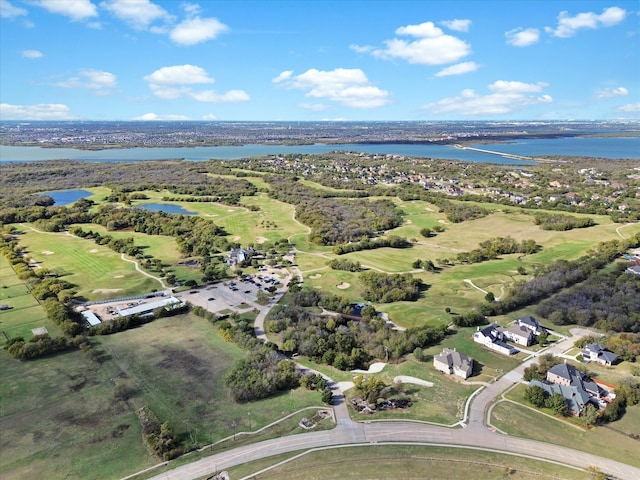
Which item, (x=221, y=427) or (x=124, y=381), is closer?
(x=221, y=427)

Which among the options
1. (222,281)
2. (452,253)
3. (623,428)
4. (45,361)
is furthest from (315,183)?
(623,428)

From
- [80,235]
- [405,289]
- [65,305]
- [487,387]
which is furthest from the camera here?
[80,235]

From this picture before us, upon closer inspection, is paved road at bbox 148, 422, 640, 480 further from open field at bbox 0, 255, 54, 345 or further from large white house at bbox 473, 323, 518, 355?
open field at bbox 0, 255, 54, 345

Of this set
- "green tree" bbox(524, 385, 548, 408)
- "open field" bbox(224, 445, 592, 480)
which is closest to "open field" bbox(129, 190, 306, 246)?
"open field" bbox(224, 445, 592, 480)

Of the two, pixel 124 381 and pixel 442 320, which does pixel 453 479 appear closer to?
pixel 442 320

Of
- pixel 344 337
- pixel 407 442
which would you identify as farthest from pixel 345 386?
pixel 407 442

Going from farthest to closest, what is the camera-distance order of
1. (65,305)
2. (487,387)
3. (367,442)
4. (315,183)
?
1. (315,183)
2. (65,305)
3. (487,387)
4. (367,442)

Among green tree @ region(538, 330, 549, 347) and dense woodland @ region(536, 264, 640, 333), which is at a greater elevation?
dense woodland @ region(536, 264, 640, 333)
